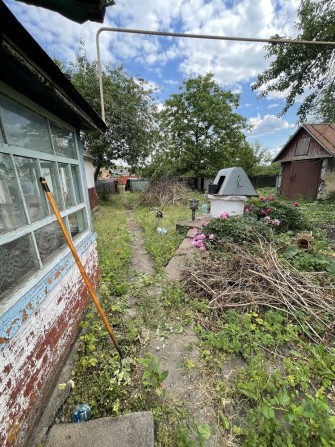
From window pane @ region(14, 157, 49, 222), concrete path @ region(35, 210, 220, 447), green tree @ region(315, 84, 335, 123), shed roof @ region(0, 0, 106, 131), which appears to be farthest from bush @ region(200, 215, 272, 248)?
green tree @ region(315, 84, 335, 123)

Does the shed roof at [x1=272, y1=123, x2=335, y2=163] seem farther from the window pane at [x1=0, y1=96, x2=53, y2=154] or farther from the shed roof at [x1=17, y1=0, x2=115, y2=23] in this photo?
the window pane at [x1=0, y1=96, x2=53, y2=154]

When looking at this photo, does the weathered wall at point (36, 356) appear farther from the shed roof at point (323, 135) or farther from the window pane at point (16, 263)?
the shed roof at point (323, 135)

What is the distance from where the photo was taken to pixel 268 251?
3.36 metres

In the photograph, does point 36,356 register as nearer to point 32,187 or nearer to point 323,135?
point 32,187

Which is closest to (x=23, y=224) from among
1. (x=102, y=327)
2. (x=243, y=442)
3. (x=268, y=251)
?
(x=102, y=327)

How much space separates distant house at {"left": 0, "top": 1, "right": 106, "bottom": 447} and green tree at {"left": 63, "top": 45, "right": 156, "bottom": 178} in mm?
9096

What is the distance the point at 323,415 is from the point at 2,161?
10.2 ft

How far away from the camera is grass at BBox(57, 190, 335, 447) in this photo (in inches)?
54.7

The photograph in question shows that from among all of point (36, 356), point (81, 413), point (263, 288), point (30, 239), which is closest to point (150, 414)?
point (81, 413)

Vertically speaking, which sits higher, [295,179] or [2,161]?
[2,161]

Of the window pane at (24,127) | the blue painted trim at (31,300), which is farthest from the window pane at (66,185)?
the blue painted trim at (31,300)

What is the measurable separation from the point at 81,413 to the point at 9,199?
6.57 feet

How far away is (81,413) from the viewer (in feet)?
5.41

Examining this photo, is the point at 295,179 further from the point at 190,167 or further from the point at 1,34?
the point at 1,34
